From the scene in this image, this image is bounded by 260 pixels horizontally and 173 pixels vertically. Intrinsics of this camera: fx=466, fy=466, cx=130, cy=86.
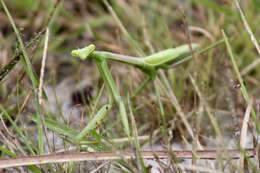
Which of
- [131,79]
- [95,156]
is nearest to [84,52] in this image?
[95,156]

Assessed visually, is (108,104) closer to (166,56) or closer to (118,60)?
(118,60)

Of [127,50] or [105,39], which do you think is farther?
[105,39]

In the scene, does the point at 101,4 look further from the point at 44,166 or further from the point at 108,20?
the point at 44,166

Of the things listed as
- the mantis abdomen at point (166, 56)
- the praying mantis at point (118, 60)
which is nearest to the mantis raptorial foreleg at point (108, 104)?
the praying mantis at point (118, 60)

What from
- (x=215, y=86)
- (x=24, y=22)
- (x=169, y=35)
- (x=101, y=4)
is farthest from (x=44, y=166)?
(x=101, y=4)

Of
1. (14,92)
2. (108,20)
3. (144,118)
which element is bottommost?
(144,118)

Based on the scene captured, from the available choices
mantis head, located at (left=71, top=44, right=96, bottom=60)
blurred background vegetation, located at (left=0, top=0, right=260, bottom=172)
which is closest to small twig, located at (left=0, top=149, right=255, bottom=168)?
blurred background vegetation, located at (left=0, top=0, right=260, bottom=172)
